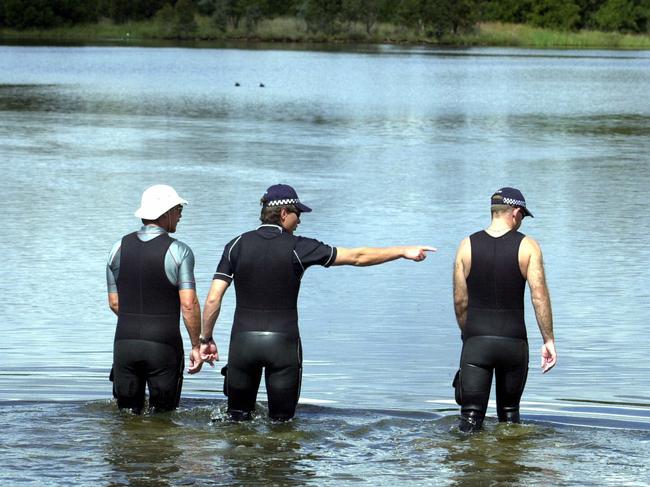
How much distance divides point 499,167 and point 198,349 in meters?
20.1

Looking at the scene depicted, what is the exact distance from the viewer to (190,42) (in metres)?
136

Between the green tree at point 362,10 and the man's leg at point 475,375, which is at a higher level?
the green tree at point 362,10

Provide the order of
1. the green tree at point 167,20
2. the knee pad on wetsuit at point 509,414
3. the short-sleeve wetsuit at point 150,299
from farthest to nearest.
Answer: the green tree at point 167,20, the knee pad on wetsuit at point 509,414, the short-sleeve wetsuit at point 150,299

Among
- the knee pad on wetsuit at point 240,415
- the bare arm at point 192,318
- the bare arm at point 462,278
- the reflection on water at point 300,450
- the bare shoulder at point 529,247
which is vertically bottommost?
the reflection on water at point 300,450

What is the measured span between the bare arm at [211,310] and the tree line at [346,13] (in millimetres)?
116387

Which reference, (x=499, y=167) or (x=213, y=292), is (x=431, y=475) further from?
(x=499, y=167)

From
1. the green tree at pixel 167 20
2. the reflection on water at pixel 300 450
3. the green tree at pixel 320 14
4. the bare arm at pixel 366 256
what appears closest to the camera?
the reflection on water at pixel 300 450

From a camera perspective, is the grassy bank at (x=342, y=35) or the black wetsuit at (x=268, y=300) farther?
the grassy bank at (x=342, y=35)

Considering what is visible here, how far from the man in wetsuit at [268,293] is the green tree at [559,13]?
393 feet

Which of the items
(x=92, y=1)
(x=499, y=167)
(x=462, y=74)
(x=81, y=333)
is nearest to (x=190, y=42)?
(x=92, y=1)

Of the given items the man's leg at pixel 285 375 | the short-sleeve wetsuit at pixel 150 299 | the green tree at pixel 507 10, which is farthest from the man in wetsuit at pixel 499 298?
the green tree at pixel 507 10

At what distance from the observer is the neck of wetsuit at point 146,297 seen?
9281mm

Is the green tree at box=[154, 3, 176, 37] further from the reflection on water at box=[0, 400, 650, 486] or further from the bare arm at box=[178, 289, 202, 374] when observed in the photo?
the bare arm at box=[178, 289, 202, 374]

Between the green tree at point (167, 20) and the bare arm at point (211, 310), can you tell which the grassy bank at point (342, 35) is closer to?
the green tree at point (167, 20)
